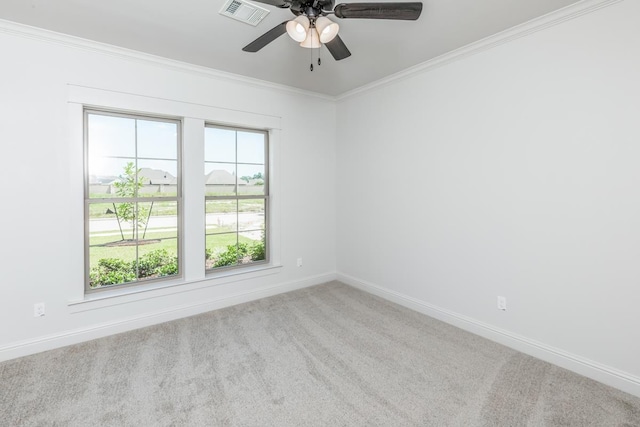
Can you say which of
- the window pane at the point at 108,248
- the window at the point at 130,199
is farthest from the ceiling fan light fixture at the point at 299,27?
the window pane at the point at 108,248

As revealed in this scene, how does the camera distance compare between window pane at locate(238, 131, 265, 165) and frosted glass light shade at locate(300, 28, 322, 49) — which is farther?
window pane at locate(238, 131, 265, 165)

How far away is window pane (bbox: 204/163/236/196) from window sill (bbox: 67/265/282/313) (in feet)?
3.24

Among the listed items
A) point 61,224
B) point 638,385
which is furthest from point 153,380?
point 638,385

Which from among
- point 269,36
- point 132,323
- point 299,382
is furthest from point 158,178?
point 299,382

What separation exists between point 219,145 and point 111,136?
3.54 ft

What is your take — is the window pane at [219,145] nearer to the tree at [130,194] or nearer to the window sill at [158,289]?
the tree at [130,194]

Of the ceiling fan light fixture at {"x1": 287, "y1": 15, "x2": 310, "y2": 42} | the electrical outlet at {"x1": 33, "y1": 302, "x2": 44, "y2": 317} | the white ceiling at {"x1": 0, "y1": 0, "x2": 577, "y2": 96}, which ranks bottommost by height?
the electrical outlet at {"x1": 33, "y1": 302, "x2": 44, "y2": 317}

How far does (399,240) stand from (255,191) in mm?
1927

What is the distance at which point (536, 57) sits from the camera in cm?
245

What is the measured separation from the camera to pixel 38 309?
259 centimetres

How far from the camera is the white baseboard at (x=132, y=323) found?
8.30 feet

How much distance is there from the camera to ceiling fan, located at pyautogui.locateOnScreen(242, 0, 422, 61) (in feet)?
5.69

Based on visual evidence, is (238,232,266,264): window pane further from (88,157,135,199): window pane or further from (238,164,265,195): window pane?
(88,157,135,199): window pane

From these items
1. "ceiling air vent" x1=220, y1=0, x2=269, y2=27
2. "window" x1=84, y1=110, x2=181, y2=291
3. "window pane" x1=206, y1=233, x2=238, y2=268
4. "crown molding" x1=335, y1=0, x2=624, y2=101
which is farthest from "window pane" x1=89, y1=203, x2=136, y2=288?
"crown molding" x1=335, y1=0, x2=624, y2=101
